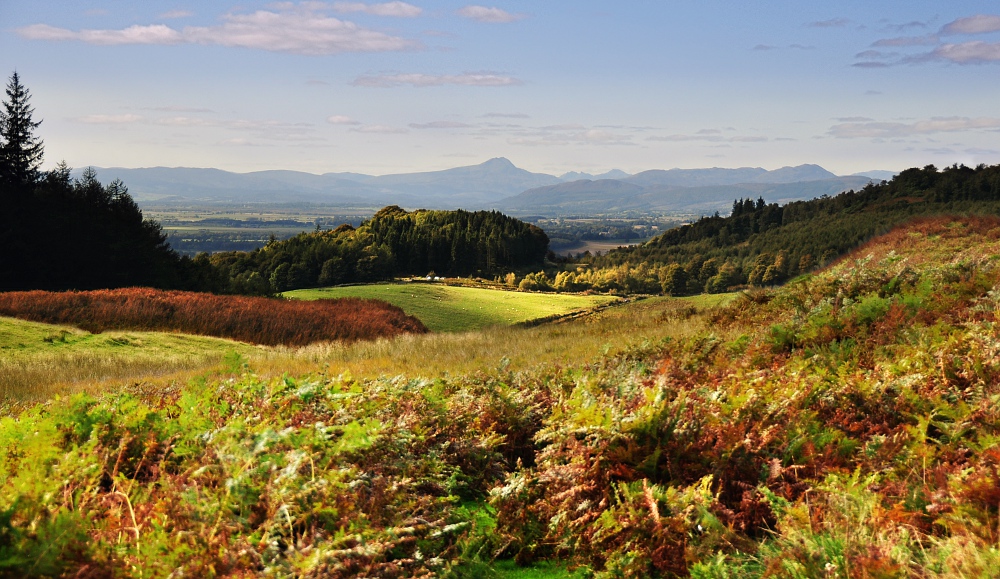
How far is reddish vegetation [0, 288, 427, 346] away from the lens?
2097 centimetres

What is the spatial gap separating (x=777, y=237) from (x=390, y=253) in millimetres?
45767

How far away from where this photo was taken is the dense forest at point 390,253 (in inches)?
2768

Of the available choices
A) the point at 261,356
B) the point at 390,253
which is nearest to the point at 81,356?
the point at 261,356

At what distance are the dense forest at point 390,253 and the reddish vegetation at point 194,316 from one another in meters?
26.1

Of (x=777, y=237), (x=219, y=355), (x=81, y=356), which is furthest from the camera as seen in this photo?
(x=777, y=237)

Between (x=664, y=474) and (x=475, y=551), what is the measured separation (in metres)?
1.52

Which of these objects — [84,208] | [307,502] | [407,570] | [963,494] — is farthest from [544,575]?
[84,208]

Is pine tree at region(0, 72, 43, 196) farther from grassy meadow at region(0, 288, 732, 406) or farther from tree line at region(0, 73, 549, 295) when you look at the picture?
grassy meadow at region(0, 288, 732, 406)

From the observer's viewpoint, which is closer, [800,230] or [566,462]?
[566,462]

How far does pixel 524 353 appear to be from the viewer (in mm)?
13602

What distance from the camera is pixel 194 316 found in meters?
23.1

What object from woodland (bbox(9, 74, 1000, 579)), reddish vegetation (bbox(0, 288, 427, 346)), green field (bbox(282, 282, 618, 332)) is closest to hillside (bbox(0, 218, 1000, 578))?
woodland (bbox(9, 74, 1000, 579))

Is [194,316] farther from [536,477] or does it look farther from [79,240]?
[79,240]

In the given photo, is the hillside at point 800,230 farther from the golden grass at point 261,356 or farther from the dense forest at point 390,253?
the golden grass at point 261,356
